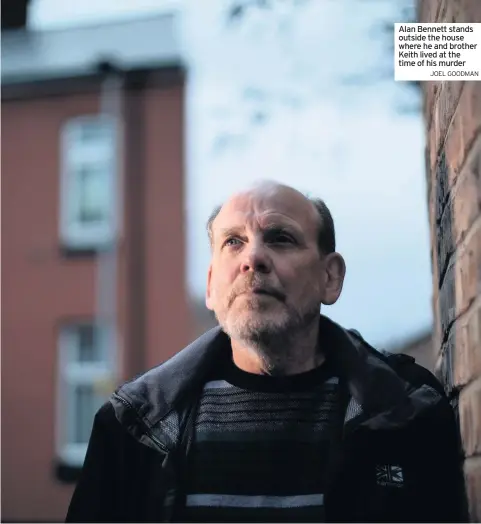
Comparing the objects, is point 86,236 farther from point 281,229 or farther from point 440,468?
point 440,468

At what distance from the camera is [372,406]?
118 centimetres

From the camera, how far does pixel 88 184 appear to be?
5.07 metres

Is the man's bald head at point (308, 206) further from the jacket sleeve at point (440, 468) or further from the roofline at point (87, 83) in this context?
the roofline at point (87, 83)

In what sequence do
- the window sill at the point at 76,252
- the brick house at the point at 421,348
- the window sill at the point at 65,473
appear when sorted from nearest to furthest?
1. the brick house at the point at 421,348
2. the window sill at the point at 65,473
3. the window sill at the point at 76,252

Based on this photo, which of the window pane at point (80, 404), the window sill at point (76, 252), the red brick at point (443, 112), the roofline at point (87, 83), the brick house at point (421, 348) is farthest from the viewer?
the window sill at point (76, 252)

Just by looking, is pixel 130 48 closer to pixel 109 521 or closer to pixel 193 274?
pixel 193 274

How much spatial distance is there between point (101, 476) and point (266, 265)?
0.41 m

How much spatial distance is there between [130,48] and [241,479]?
239cm

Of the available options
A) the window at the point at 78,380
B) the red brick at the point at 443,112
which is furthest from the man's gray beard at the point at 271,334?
the window at the point at 78,380

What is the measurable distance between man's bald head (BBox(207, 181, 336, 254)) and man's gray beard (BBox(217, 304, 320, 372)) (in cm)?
10

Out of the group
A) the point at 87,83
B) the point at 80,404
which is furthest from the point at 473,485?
the point at 87,83

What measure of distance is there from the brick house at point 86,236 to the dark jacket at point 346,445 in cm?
231

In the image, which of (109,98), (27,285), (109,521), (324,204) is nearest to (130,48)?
(109,98)

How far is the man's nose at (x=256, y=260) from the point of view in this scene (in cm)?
120
